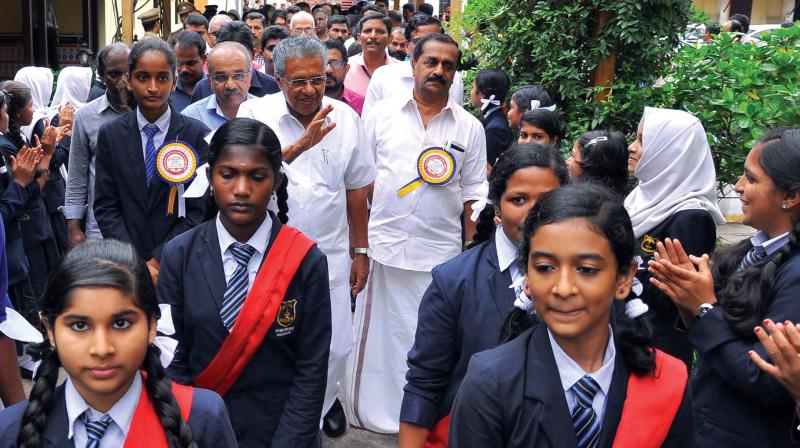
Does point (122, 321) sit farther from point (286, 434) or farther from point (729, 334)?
point (729, 334)

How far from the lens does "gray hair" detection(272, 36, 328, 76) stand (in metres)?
4.57

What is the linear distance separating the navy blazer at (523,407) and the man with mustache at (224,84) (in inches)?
147

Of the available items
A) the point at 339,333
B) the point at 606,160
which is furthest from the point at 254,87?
the point at 606,160

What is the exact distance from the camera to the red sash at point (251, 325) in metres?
2.99

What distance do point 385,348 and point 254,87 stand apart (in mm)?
2623

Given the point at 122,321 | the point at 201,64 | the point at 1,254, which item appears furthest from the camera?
the point at 201,64

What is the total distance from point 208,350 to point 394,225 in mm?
2173

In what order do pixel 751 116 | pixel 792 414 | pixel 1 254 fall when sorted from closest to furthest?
pixel 792 414 < pixel 1 254 < pixel 751 116

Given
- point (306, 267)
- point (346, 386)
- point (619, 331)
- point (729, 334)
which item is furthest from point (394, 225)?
point (619, 331)

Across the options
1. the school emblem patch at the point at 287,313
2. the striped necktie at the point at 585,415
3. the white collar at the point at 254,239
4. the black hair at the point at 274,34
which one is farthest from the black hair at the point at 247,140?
the black hair at the point at 274,34

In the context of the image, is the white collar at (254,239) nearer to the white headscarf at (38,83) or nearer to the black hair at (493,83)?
the black hair at (493,83)

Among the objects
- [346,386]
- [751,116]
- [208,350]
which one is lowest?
[346,386]

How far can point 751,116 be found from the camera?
5.43 m

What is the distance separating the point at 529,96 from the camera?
6.10 m
